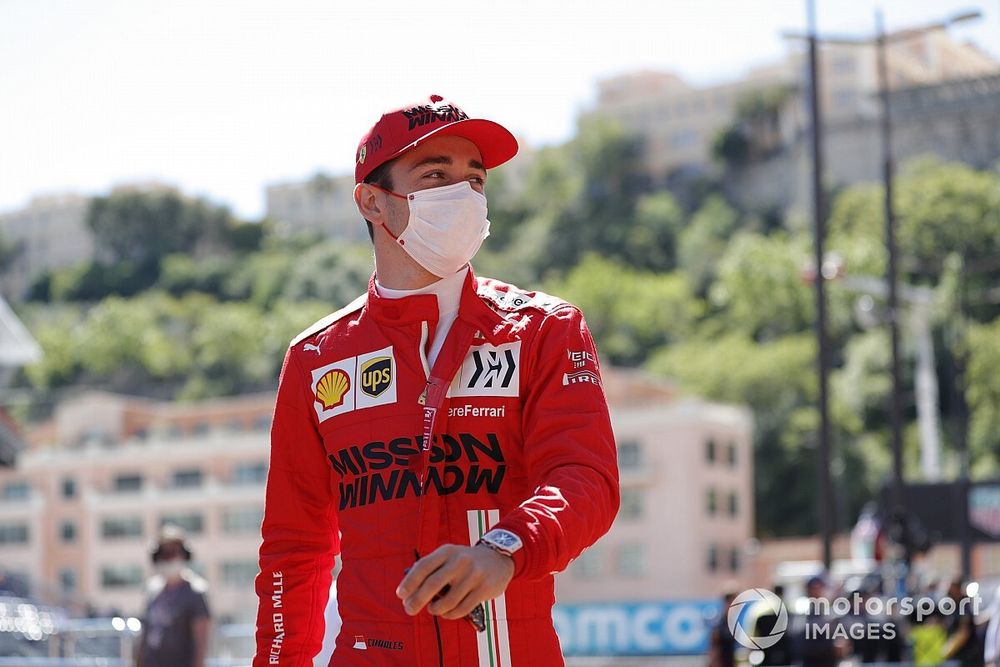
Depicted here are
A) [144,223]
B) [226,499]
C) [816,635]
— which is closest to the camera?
[816,635]

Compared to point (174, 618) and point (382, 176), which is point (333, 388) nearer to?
point (382, 176)

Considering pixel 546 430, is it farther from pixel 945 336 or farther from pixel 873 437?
pixel 873 437

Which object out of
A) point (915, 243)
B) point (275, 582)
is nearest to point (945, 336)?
point (915, 243)

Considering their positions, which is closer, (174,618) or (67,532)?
(174,618)

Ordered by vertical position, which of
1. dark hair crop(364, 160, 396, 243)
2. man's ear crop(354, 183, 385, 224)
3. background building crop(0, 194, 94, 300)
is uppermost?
background building crop(0, 194, 94, 300)

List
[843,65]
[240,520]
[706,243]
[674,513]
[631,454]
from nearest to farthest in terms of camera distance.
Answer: [674,513]
[631,454]
[240,520]
[706,243]
[843,65]

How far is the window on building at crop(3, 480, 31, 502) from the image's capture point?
301 ft

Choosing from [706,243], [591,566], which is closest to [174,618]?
[591,566]

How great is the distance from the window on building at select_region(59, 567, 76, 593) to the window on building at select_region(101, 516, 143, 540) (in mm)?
2903

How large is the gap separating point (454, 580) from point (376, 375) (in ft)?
2.83

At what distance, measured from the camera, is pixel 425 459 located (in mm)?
3199

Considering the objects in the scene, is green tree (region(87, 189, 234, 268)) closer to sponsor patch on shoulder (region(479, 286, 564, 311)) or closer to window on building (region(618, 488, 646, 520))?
window on building (region(618, 488, 646, 520))

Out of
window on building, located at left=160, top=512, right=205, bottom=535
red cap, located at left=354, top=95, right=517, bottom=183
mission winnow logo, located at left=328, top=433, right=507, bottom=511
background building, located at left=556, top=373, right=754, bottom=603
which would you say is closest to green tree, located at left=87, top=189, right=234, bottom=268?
window on building, located at left=160, top=512, right=205, bottom=535

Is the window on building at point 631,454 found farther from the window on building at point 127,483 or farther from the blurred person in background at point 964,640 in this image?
the blurred person in background at point 964,640
